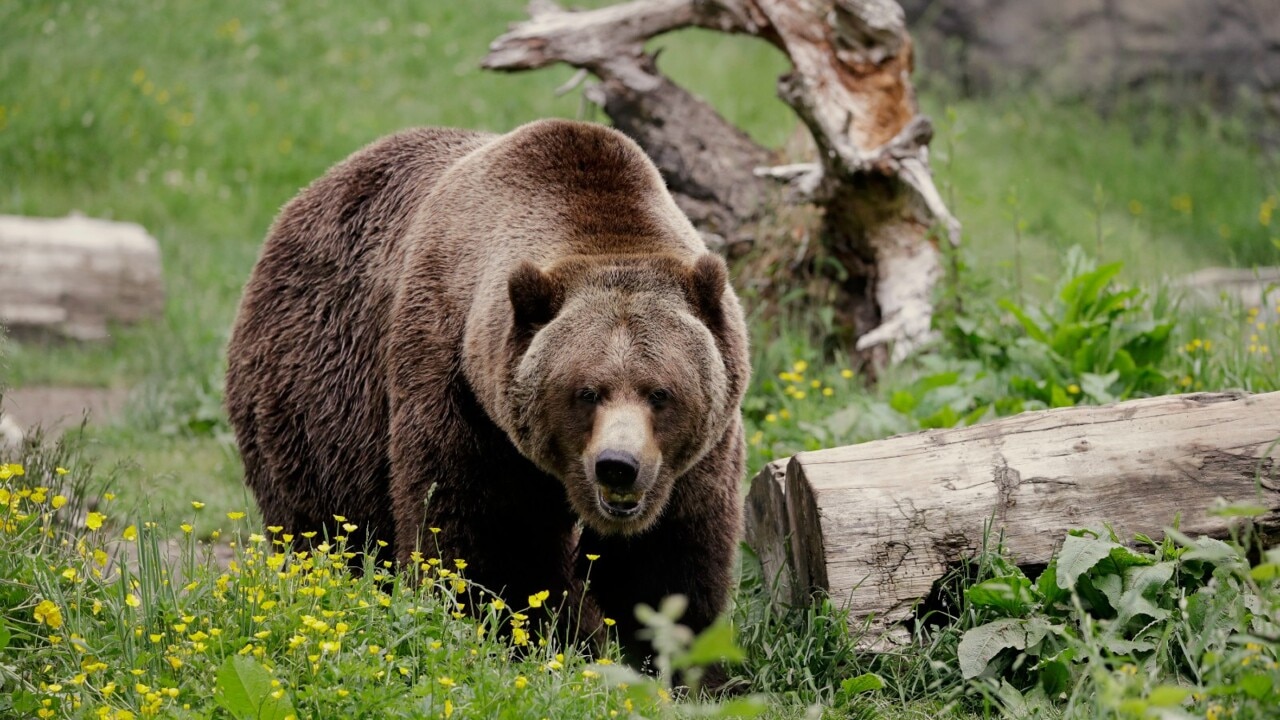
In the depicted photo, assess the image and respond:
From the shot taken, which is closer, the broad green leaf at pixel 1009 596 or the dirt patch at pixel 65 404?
the broad green leaf at pixel 1009 596

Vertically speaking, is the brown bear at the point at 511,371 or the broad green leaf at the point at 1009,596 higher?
the brown bear at the point at 511,371

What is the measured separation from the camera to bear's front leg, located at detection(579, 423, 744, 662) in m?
4.69

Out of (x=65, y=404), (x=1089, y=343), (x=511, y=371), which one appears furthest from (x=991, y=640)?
(x=65, y=404)

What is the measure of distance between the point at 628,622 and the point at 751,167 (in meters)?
4.04

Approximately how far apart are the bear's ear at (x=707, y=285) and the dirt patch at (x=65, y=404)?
5.62 m

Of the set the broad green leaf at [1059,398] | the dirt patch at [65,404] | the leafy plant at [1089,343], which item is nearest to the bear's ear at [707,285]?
the broad green leaf at [1059,398]

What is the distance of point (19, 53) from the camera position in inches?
523

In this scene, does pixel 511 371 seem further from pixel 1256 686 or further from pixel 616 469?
pixel 1256 686

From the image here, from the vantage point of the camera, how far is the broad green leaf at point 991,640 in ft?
14.0

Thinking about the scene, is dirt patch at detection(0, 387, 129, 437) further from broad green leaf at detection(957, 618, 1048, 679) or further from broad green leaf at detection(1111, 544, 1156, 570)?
broad green leaf at detection(1111, 544, 1156, 570)

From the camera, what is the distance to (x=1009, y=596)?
4.36 meters

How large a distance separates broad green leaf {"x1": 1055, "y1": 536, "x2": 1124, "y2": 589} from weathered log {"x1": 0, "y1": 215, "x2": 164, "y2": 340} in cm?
798

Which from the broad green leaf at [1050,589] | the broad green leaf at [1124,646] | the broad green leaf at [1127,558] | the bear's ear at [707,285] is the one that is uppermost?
the bear's ear at [707,285]

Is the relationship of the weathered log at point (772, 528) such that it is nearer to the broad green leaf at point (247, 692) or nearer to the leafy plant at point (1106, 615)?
the leafy plant at point (1106, 615)
